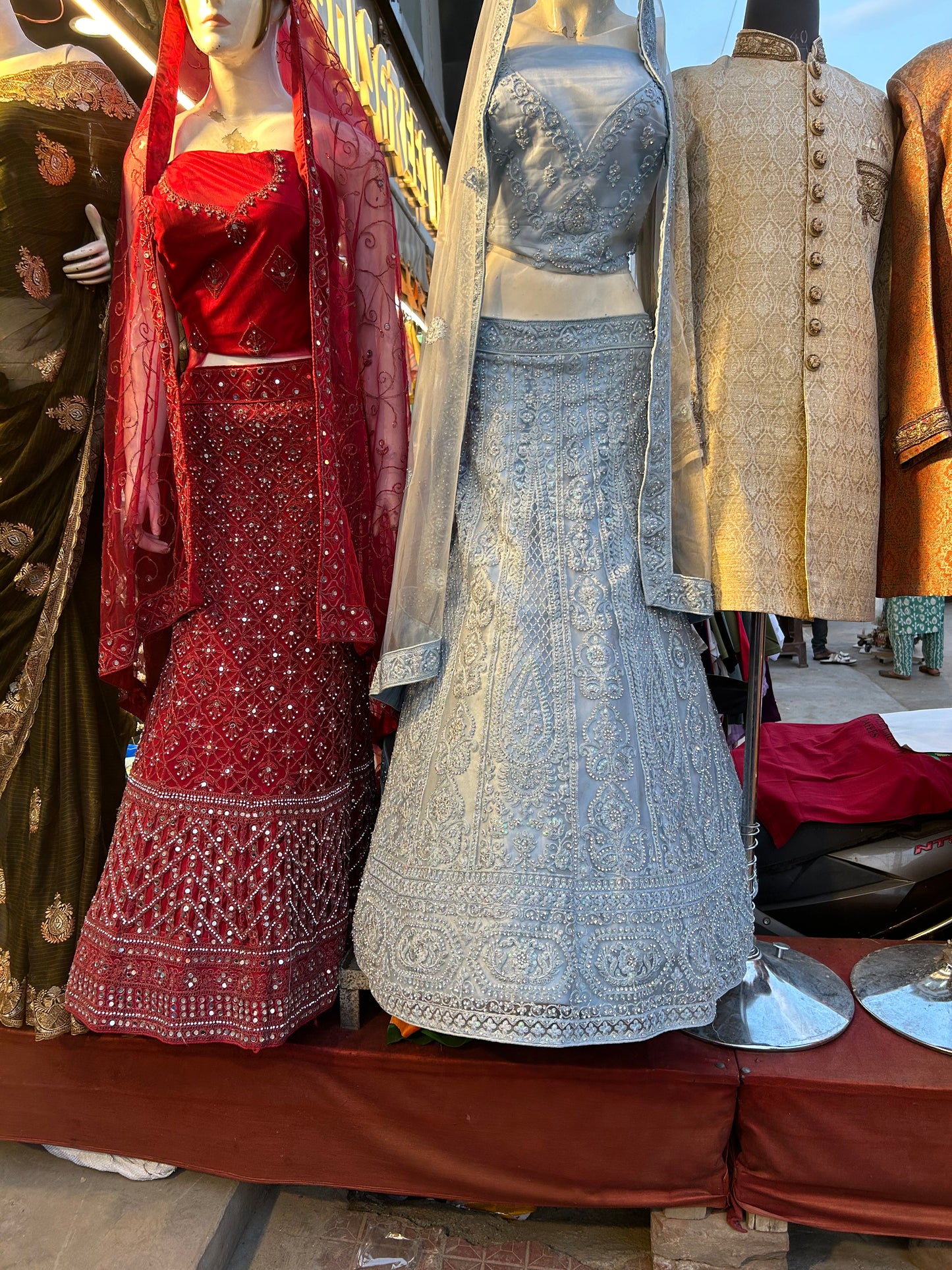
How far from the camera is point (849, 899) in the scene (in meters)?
2.04

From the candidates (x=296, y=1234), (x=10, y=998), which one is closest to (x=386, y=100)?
(x=10, y=998)

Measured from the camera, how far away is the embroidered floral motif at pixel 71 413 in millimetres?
1516

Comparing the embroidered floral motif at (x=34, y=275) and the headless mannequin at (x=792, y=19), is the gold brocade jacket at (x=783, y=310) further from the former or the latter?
the embroidered floral motif at (x=34, y=275)

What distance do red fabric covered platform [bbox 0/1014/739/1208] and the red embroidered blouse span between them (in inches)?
48.3

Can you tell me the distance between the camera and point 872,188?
141cm

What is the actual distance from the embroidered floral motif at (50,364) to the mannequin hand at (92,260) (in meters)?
0.13

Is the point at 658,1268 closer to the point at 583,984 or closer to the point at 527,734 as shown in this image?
the point at 583,984

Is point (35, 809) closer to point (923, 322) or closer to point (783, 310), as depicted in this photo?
point (783, 310)

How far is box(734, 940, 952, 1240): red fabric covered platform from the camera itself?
4.27 feet

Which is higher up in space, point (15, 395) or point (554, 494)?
point (15, 395)

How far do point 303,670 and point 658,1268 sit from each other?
117 cm

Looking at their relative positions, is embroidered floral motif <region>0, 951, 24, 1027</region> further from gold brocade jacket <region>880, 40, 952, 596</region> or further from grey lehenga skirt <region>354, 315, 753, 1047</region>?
gold brocade jacket <region>880, 40, 952, 596</region>

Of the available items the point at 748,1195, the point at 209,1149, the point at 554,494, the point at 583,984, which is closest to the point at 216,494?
the point at 554,494

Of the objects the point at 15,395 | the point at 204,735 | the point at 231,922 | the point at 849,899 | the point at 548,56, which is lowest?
the point at 849,899
